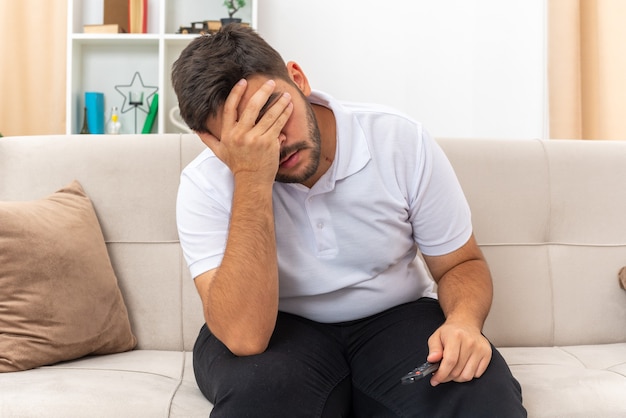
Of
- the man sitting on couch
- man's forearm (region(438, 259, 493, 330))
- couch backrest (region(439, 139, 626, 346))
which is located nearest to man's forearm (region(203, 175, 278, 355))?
the man sitting on couch

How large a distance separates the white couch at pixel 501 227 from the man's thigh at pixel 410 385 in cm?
41

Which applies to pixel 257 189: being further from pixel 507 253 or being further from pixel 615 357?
pixel 615 357

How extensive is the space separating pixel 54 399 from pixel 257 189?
0.49 meters

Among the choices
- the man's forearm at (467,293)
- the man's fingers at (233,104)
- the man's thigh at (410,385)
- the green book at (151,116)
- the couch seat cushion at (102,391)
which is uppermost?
the green book at (151,116)

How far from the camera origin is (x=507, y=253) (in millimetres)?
1744

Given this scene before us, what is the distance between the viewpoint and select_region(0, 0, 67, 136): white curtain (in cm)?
282

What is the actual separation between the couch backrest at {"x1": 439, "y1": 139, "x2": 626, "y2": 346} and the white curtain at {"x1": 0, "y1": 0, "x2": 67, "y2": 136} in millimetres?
1775

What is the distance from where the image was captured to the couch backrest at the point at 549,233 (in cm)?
172

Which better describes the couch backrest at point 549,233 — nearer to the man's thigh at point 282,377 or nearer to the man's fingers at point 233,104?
the man's thigh at point 282,377

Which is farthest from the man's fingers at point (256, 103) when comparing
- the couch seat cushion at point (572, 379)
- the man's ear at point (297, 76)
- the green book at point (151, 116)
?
the green book at point (151, 116)

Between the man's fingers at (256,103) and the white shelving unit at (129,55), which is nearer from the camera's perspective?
A: the man's fingers at (256,103)


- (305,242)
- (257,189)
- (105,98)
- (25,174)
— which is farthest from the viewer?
(105,98)

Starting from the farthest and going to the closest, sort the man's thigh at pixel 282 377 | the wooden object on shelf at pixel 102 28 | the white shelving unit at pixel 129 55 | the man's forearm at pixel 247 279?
the white shelving unit at pixel 129 55 < the wooden object on shelf at pixel 102 28 < the man's forearm at pixel 247 279 < the man's thigh at pixel 282 377

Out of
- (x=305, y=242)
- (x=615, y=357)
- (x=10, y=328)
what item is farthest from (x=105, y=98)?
(x=615, y=357)
